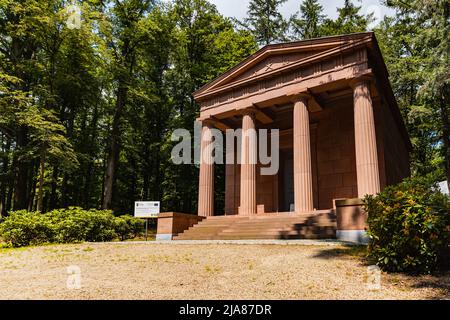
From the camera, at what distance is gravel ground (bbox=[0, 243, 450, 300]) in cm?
551

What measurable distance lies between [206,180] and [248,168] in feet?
10.1

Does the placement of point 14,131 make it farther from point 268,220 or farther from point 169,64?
point 268,220

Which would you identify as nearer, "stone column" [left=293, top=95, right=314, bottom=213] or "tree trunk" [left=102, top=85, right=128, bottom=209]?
"stone column" [left=293, top=95, right=314, bottom=213]

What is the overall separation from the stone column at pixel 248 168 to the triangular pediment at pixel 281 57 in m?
2.40

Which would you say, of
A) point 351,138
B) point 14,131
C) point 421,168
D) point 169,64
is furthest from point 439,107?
point 14,131

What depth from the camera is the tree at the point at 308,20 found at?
34.9 m

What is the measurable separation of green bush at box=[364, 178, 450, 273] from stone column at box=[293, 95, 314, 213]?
802 cm

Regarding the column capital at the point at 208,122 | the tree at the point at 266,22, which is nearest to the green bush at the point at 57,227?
the column capital at the point at 208,122
